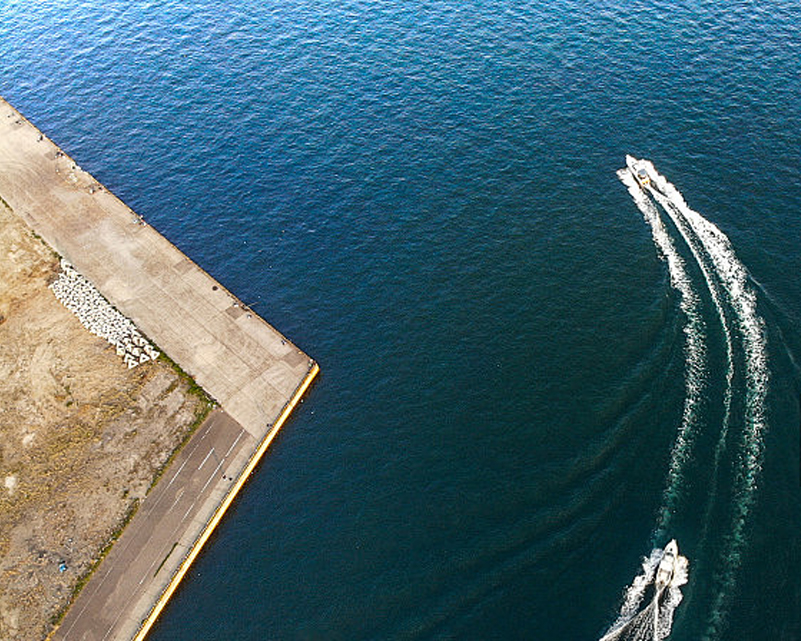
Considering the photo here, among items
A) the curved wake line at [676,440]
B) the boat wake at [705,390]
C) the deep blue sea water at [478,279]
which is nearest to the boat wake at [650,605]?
the curved wake line at [676,440]

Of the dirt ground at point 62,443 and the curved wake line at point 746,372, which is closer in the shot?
the curved wake line at point 746,372

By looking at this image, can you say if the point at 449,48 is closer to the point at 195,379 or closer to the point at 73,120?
the point at 73,120

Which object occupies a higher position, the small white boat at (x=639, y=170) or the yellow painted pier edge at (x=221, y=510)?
the small white boat at (x=639, y=170)

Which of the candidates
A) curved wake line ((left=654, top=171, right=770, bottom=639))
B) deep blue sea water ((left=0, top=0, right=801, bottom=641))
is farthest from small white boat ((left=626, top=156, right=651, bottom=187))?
curved wake line ((left=654, top=171, right=770, bottom=639))

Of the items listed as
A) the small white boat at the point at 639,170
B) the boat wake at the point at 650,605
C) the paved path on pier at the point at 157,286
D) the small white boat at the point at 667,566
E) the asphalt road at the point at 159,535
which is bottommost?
the asphalt road at the point at 159,535

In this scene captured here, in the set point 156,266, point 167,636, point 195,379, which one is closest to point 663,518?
point 167,636

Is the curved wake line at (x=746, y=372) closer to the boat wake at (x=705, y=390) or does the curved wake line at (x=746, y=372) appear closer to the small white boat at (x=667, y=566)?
the boat wake at (x=705, y=390)

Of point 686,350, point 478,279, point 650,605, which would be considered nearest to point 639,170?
point 478,279
